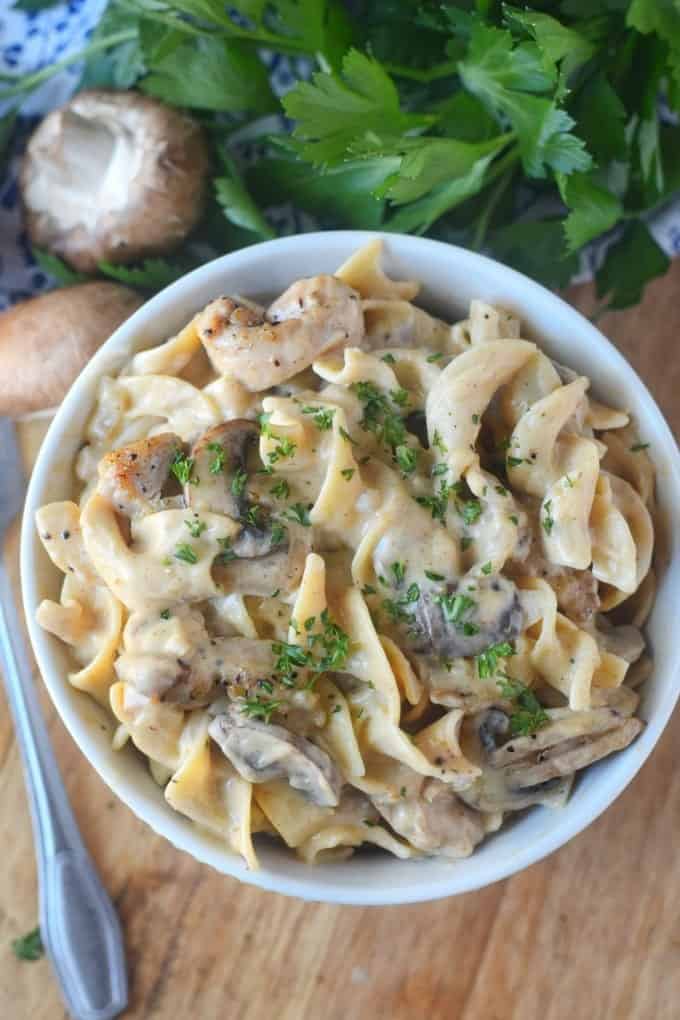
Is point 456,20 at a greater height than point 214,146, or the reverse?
point 456,20

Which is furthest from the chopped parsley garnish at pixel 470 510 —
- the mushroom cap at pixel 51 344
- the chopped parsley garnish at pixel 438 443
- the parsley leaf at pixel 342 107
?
the mushroom cap at pixel 51 344

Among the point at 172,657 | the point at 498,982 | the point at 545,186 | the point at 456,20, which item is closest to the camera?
the point at 172,657

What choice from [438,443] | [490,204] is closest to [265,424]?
[438,443]

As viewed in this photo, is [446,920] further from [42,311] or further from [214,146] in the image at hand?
[214,146]

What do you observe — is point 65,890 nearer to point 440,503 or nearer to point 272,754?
point 272,754

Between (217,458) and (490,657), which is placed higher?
(217,458)

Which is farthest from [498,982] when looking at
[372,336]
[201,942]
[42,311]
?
[42,311]

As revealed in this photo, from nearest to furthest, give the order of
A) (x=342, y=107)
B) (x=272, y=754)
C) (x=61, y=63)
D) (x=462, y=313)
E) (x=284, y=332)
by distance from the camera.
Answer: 1. (x=272, y=754)
2. (x=284, y=332)
3. (x=342, y=107)
4. (x=462, y=313)
5. (x=61, y=63)
